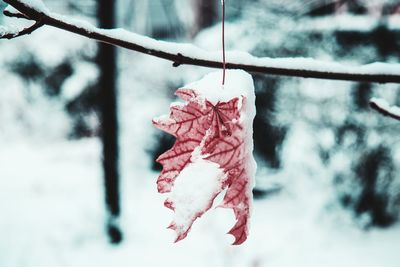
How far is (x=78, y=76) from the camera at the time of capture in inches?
263

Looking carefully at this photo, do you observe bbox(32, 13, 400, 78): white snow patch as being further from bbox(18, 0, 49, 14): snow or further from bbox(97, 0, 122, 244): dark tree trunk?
bbox(97, 0, 122, 244): dark tree trunk

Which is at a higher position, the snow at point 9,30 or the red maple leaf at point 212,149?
the snow at point 9,30

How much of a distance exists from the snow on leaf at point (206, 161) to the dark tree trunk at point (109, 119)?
3.29m

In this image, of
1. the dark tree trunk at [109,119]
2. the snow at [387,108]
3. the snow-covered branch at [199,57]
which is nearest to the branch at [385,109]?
the snow at [387,108]

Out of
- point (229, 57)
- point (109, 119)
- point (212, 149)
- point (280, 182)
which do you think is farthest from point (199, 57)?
point (280, 182)

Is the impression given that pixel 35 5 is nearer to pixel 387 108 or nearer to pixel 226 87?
pixel 226 87

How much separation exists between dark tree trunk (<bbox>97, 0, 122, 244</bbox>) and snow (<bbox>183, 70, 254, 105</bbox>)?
3289mm

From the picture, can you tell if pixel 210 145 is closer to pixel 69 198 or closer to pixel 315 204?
pixel 315 204

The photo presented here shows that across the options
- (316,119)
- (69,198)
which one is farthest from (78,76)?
(316,119)

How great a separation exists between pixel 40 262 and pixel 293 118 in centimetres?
304

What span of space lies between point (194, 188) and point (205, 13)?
8.25 meters

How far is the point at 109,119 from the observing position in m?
4.15

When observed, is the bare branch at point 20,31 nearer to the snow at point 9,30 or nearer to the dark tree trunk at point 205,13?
the snow at point 9,30

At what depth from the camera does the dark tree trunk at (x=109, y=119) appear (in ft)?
12.6
